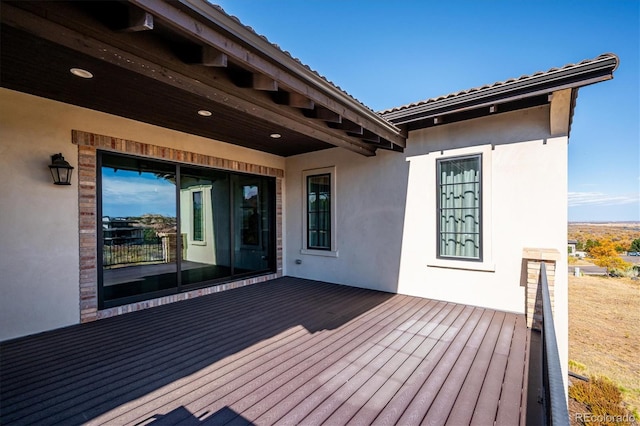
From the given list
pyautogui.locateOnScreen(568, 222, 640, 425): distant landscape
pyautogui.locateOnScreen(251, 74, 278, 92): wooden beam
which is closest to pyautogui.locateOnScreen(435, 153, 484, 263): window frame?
pyautogui.locateOnScreen(568, 222, 640, 425): distant landscape

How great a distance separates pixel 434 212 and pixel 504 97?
6.43 feet

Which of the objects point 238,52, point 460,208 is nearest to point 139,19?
point 238,52

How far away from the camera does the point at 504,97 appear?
3.63m

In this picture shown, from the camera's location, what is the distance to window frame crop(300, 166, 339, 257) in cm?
Result: 612

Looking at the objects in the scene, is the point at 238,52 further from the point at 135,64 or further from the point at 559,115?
the point at 559,115

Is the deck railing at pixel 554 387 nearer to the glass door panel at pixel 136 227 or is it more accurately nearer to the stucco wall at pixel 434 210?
the stucco wall at pixel 434 210

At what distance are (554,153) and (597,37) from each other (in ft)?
12.8

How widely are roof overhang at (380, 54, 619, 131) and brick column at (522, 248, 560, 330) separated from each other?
2.00 m

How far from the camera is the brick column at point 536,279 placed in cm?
349

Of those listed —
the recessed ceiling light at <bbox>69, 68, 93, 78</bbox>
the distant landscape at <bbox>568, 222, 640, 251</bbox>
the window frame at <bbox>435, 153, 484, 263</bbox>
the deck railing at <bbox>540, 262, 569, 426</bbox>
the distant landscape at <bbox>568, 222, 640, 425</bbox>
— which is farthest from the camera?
the distant landscape at <bbox>568, 222, 640, 251</bbox>

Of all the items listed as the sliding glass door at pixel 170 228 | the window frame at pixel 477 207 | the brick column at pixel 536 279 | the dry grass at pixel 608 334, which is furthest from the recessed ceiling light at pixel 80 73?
the dry grass at pixel 608 334

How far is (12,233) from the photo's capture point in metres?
3.34

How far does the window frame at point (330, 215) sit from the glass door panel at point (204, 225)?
5.78 feet

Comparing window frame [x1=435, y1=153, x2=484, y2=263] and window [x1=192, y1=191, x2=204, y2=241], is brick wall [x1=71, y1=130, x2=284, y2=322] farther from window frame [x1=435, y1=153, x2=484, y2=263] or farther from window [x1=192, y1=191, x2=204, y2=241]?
window frame [x1=435, y1=153, x2=484, y2=263]
